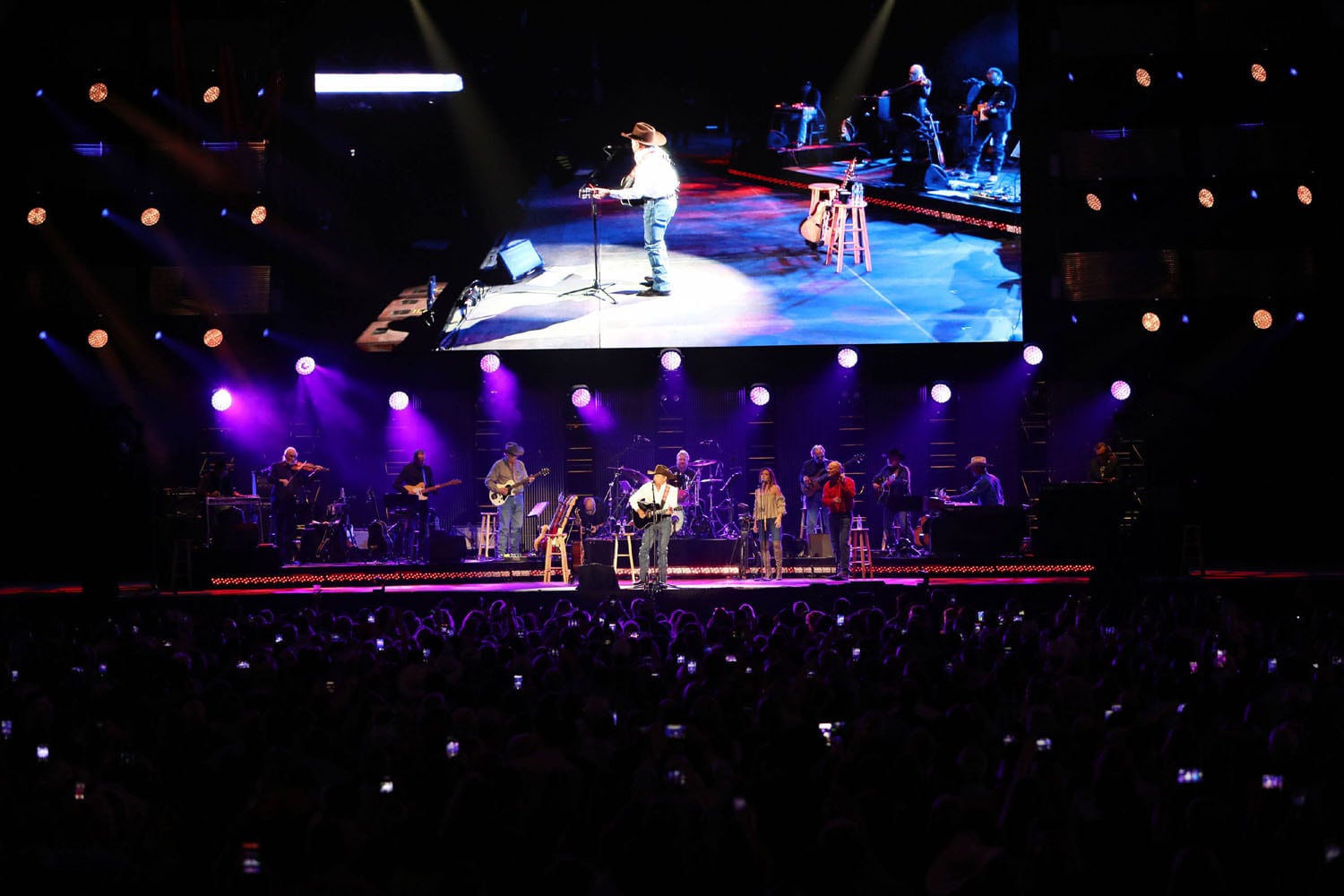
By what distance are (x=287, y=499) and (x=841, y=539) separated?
763cm

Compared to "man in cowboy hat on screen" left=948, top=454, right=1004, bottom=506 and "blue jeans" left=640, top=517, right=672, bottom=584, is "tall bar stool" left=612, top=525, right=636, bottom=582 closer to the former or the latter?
"blue jeans" left=640, top=517, right=672, bottom=584

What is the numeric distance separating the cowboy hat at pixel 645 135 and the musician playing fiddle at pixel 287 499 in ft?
21.8

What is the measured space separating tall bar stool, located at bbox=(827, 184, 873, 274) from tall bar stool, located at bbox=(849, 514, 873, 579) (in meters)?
3.91

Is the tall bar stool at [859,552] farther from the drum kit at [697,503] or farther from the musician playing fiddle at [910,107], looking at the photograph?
the musician playing fiddle at [910,107]

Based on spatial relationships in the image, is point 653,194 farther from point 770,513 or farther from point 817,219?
point 770,513

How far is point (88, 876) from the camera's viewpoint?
3898 millimetres

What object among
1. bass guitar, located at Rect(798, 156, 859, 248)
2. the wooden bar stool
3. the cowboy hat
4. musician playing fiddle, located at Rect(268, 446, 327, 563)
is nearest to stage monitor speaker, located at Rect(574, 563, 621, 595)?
the wooden bar stool

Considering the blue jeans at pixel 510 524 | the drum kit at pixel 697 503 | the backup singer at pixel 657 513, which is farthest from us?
the drum kit at pixel 697 503

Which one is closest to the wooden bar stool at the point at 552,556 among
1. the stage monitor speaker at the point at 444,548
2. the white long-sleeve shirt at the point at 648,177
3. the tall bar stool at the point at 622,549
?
the tall bar stool at the point at 622,549

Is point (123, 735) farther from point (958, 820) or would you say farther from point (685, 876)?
point (958, 820)

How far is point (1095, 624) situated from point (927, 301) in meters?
8.83

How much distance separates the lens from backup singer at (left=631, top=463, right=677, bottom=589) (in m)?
15.4

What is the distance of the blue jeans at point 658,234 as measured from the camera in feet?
62.5

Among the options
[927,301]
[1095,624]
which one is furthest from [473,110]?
[1095,624]
